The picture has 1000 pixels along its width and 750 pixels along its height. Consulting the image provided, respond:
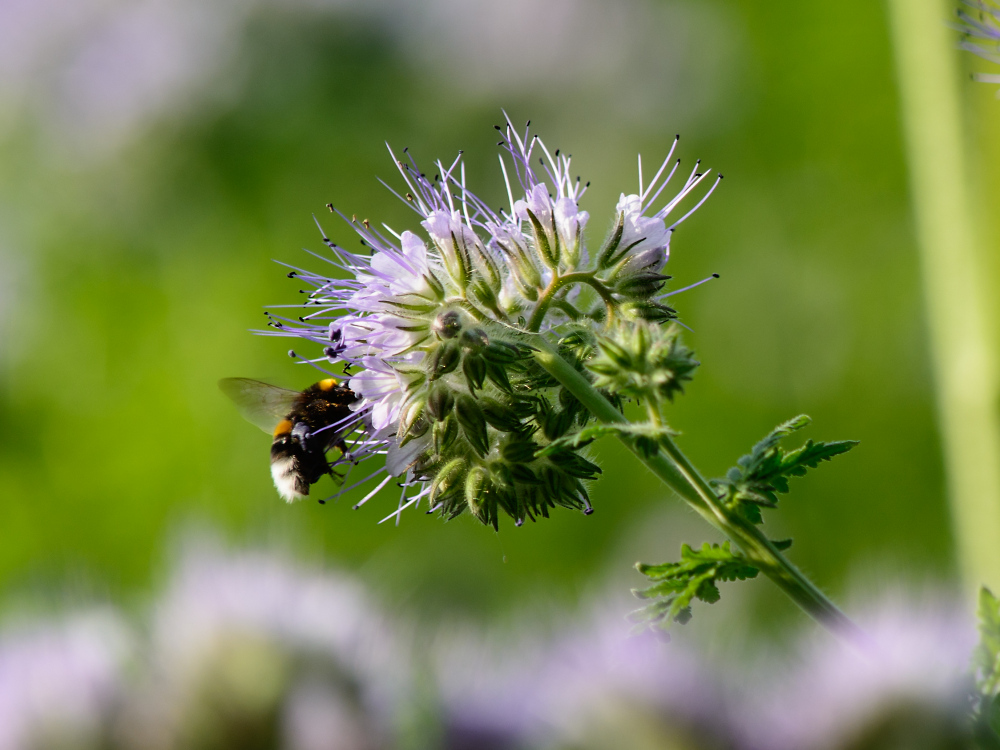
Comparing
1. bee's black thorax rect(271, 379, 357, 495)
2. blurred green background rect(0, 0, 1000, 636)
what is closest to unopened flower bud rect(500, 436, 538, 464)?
bee's black thorax rect(271, 379, 357, 495)

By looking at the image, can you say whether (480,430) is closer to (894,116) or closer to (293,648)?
(293,648)

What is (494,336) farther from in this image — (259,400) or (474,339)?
(259,400)

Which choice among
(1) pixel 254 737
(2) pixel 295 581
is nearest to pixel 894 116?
(2) pixel 295 581

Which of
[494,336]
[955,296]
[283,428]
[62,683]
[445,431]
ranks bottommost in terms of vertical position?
[62,683]

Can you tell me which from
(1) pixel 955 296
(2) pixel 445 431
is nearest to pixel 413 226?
(1) pixel 955 296

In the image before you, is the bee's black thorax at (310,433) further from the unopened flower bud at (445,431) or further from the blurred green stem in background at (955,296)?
the blurred green stem in background at (955,296)

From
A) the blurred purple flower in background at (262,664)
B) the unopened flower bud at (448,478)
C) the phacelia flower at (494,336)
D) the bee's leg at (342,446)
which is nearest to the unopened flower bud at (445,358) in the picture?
the phacelia flower at (494,336)
